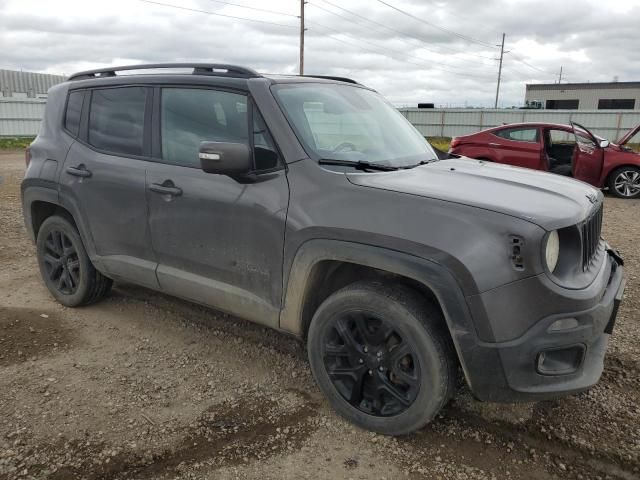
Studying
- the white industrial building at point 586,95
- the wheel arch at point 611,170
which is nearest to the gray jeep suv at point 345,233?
the wheel arch at point 611,170

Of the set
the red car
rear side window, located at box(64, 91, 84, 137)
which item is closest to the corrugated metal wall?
the red car

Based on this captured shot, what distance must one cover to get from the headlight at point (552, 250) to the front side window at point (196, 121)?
175cm

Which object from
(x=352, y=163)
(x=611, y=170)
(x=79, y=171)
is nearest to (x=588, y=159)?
(x=611, y=170)

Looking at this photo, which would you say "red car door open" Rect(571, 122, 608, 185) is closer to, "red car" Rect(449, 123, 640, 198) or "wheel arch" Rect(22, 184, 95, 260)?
"red car" Rect(449, 123, 640, 198)

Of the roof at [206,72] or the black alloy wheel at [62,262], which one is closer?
the roof at [206,72]

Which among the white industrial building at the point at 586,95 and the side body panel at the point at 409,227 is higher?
the white industrial building at the point at 586,95

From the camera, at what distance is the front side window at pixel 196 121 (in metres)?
3.18

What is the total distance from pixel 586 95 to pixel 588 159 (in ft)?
147

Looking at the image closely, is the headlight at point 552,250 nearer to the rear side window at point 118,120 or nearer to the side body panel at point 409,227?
the side body panel at point 409,227

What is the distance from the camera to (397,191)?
2594 millimetres

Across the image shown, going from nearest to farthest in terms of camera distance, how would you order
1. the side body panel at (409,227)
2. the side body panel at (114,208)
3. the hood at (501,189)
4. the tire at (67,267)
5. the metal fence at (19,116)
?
the side body panel at (409,227), the hood at (501,189), the side body panel at (114,208), the tire at (67,267), the metal fence at (19,116)

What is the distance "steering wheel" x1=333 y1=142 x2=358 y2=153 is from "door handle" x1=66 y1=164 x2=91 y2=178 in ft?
6.36

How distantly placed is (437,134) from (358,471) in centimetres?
2861

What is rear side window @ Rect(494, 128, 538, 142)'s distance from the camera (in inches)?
413
